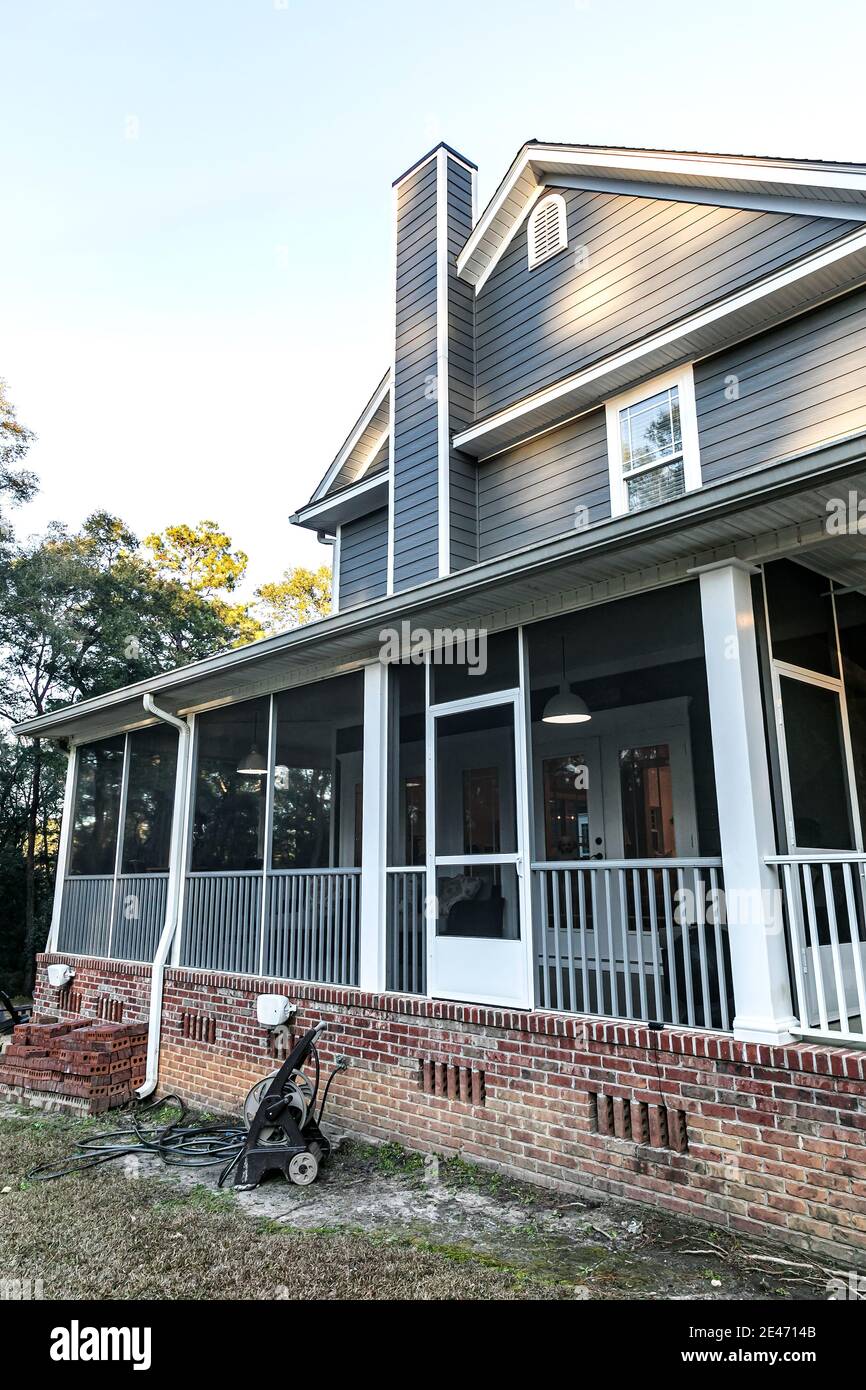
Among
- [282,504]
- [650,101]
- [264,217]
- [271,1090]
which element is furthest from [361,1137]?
[282,504]

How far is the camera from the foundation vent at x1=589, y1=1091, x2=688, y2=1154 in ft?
13.9

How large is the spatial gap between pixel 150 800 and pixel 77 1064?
108 inches

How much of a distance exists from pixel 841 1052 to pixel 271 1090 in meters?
3.31

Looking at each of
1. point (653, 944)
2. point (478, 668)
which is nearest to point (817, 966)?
point (653, 944)

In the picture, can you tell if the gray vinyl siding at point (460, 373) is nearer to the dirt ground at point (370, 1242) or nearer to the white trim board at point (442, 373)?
the white trim board at point (442, 373)

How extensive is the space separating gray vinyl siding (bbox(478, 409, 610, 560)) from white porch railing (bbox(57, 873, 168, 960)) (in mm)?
4962

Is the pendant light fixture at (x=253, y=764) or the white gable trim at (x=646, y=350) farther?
the pendant light fixture at (x=253, y=764)

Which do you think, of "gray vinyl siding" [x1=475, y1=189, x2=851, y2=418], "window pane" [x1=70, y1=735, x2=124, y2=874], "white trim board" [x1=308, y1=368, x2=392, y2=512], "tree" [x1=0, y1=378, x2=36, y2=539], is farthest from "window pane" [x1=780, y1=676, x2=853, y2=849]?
"tree" [x1=0, y1=378, x2=36, y2=539]

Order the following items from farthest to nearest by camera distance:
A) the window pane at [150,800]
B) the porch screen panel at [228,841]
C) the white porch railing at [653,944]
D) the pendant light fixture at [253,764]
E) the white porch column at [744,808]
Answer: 1. the window pane at [150,800]
2. the pendant light fixture at [253,764]
3. the porch screen panel at [228,841]
4. the white porch railing at [653,944]
5. the white porch column at [744,808]

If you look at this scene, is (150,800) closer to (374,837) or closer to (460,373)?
(374,837)

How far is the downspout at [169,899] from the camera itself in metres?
7.80

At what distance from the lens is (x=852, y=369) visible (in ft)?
20.1

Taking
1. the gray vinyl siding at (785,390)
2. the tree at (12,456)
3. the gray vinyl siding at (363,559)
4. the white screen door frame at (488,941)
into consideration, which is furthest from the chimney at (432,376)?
the tree at (12,456)

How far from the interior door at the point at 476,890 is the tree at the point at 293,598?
79.7 ft
